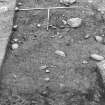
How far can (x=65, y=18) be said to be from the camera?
3461mm

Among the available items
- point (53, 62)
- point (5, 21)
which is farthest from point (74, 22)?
point (5, 21)

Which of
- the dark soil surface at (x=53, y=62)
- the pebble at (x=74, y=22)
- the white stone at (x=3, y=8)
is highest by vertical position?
the white stone at (x=3, y=8)

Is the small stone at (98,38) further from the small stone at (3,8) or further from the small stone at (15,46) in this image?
the small stone at (3,8)

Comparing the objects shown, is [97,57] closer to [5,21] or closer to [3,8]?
[5,21]

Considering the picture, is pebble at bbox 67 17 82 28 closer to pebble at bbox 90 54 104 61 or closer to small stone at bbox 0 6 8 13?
pebble at bbox 90 54 104 61

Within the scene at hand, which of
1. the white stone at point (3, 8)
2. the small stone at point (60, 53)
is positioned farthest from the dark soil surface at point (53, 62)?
the white stone at point (3, 8)

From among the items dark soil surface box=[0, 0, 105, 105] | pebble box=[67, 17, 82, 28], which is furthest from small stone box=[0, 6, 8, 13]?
pebble box=[67, 17, 82, 28]

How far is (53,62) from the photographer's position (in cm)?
291

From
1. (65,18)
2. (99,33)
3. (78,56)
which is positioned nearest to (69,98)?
(78,56)

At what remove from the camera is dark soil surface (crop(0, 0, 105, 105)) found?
259 centimetres

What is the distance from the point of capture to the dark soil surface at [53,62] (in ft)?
8.48

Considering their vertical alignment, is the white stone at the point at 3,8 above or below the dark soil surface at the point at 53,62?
above

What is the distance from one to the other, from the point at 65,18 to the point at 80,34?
34 centimetres

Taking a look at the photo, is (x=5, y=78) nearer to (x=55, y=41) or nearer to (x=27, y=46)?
(x=27, y=46)
